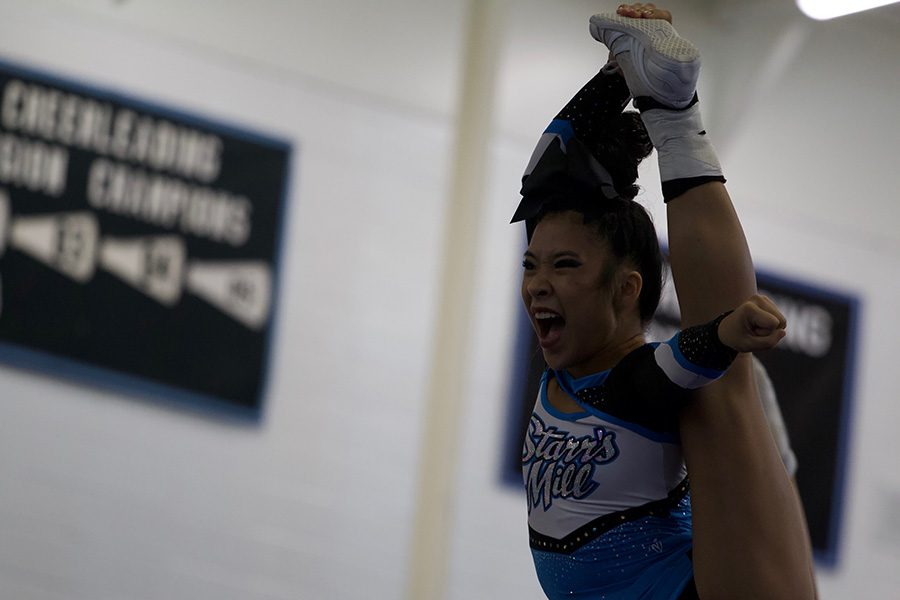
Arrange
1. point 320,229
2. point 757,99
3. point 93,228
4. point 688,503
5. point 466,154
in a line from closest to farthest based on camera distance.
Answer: point 688,503
point 93,228
point 320,229
point 466,154
point 757,99

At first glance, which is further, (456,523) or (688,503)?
(456,523)

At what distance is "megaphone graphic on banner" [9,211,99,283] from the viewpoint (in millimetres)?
4258

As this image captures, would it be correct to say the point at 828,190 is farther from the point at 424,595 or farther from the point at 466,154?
the point at 424,595

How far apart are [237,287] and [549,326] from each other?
3074mm

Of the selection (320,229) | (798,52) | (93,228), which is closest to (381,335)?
(320,229)

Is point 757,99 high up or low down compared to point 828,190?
up

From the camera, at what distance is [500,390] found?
4.98 metres

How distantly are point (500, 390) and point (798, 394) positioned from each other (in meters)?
1.38

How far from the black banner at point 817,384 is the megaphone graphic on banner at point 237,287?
1.70m

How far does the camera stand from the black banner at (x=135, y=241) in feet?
14.0

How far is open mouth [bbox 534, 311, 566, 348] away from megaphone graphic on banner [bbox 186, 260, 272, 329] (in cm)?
305

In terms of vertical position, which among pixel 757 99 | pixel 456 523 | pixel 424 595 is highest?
pixel 757 99

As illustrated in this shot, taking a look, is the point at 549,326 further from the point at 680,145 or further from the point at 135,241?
the point at 135,241

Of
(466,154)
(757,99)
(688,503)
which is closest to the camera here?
(688,503)
